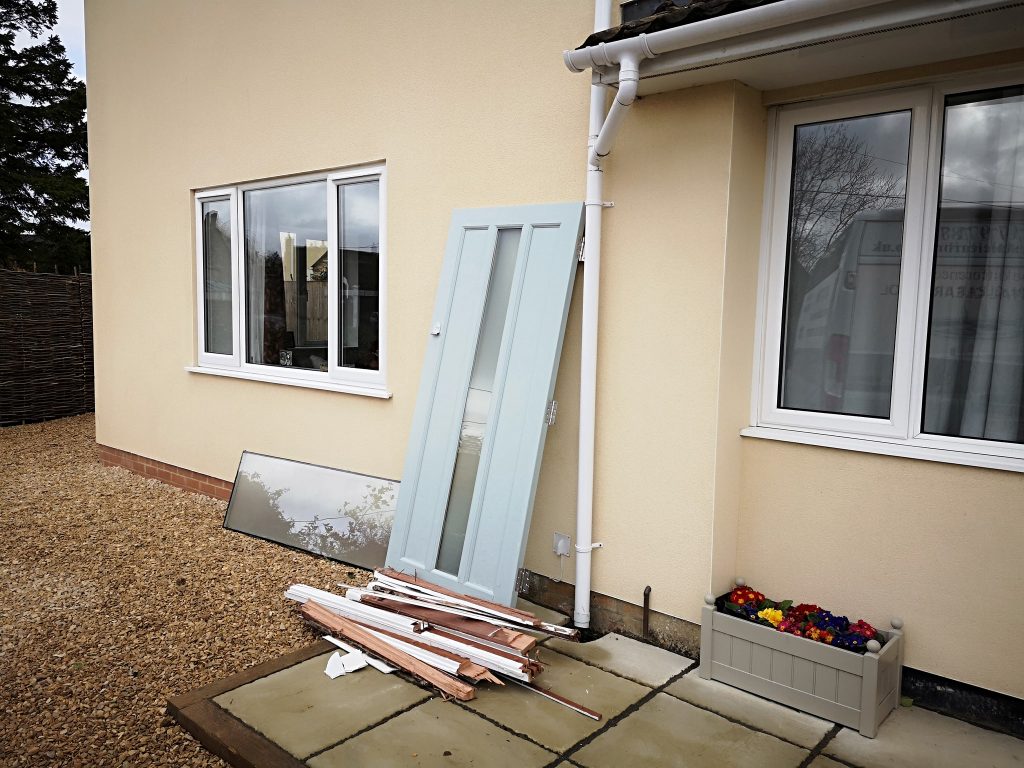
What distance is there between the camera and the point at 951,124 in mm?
3244

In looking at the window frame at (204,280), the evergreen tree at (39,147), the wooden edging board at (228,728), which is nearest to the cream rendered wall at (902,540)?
the wooden edging board at (228,728)

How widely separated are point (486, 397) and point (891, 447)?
2.04 meters

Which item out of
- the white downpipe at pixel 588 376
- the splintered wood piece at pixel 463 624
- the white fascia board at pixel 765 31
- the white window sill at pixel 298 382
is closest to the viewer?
the white fascia board at pixel 765 31

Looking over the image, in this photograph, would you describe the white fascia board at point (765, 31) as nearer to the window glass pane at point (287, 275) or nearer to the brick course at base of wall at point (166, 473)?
the window glass pane at point (287, 275)

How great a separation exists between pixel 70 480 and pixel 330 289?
12.6 ft

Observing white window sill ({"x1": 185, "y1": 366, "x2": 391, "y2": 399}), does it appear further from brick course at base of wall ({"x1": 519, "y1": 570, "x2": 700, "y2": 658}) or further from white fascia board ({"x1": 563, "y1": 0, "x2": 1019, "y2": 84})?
white fascia board ({"x1": 563, "y1": 0, "x2": 1019, "y2": 84})

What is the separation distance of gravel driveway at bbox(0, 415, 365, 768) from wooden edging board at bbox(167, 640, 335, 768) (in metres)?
0.06

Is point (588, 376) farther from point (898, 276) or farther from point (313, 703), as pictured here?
point (313, 703)

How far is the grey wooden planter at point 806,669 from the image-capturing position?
309 centimetres

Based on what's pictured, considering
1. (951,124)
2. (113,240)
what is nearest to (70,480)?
(113,240)

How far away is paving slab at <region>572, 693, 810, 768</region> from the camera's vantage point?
290cm

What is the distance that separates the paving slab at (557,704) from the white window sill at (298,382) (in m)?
2.29

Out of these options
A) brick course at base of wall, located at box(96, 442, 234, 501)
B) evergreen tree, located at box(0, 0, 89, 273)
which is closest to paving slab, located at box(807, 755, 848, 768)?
brick course at base of wall, located at box(96, 442, 234, 501)

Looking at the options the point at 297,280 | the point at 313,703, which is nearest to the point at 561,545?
the point at 313,703
